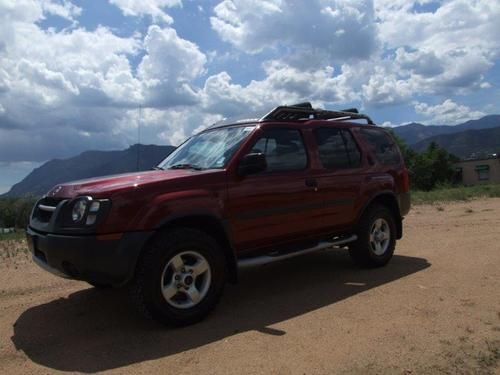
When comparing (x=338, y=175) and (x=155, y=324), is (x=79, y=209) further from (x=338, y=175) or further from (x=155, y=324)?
(x=338, y=175)

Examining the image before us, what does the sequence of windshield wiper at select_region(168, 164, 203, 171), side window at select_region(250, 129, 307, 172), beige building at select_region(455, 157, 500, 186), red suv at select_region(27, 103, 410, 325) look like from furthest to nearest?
beige building at select_region(455, 157, 500, 186) < side window at select_region(250, 129, 307, 172) < windshield wiper at select_region(168, 164, 203, 171) < red suv at select_region(27, 103, 410, 325)

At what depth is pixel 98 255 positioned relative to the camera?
12.9 feet

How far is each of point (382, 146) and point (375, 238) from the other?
4.32ft

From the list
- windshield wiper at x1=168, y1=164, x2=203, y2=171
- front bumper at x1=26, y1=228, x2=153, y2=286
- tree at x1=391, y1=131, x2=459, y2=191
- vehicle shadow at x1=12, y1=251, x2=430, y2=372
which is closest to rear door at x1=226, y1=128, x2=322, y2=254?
windshield wiper at x1=168, y1=164, x2=203, y2=171

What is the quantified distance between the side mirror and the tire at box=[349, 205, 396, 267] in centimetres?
204

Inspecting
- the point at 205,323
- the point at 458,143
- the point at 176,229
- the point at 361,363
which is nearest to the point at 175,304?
the point at 205,323

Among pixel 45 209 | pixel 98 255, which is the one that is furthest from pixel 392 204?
pixel 45 209

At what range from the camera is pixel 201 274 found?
449 cm

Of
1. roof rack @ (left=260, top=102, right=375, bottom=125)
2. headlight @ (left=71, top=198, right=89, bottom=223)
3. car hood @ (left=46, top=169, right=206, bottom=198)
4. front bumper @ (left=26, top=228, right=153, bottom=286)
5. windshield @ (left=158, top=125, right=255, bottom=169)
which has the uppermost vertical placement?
roof rack @ (left=260, top=102, right=375, bottom=125)

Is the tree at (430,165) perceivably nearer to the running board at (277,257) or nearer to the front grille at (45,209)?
the running board at (277,257)

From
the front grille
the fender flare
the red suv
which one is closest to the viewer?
the red suv

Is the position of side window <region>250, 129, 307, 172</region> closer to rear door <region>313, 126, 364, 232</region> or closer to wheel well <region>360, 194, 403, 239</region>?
rear door <region>313, 126, 364, 232</region>

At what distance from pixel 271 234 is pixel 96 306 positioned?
1963 mm

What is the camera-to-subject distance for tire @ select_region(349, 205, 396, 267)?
6.21 meters
